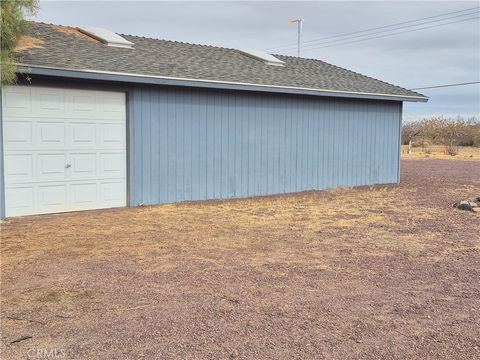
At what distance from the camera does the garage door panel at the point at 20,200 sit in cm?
966

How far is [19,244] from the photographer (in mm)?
7547

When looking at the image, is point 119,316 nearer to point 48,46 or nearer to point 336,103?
point 48,46

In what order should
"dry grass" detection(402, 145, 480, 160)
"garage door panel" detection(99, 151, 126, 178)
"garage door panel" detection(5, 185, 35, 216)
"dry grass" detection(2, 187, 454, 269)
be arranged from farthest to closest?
1. "dry grass" detection(402, 145, 480, 160)
2. "garage door panel" detection(99, 151, 126, 178)
3. "garage door panel" detection(5, 185, 35, 216)
4. "dry grass" detection(2, 187, 454, 269)

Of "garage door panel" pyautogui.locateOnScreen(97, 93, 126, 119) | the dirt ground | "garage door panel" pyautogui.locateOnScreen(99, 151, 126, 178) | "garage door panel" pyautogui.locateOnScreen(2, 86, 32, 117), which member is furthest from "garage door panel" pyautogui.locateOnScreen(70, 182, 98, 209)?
"garage door panel" pyautogui.locateOnScreen(2, 86, 32, 117)

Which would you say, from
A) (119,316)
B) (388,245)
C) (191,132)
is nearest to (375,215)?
(388,245)

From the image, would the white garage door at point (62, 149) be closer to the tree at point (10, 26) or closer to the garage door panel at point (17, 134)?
the garage door panel at point (17, 134)

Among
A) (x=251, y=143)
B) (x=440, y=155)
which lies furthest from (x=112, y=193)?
(x=440, y=155)

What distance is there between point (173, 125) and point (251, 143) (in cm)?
233

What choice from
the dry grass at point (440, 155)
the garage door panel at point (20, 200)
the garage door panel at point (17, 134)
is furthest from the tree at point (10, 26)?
the dry grass at point (440, 155)

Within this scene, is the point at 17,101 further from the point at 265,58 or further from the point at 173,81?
the point at 265,58

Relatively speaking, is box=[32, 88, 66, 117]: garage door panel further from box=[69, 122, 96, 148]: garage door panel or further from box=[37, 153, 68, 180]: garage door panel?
box=[37, 153, 68, 180]: garage door panel

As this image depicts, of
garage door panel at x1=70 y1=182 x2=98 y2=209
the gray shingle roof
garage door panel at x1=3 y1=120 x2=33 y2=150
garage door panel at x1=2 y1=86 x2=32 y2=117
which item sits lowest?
garage door panel at x1=70 y1=182 x2=98 y2=209

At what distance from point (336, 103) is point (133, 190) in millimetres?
6711

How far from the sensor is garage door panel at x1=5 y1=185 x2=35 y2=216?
31.7 ft
